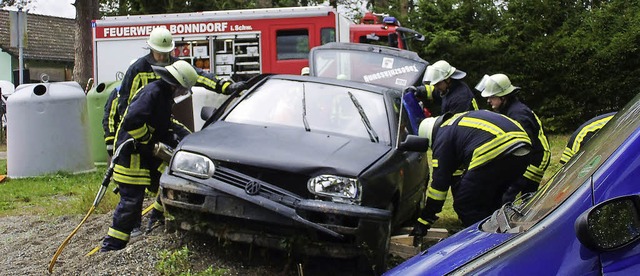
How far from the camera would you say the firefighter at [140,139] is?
16.9 ft

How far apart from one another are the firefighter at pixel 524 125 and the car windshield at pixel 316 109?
4.39 ft

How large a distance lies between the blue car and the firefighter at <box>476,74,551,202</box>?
3.55m

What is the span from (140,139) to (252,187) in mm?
1420

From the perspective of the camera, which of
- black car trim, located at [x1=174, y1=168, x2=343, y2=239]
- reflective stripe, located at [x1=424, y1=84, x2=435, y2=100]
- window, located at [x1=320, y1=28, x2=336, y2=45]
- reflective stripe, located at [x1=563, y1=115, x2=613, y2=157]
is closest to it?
black car trim, located at [x1=174, y1=168, x2=343, y2=239]

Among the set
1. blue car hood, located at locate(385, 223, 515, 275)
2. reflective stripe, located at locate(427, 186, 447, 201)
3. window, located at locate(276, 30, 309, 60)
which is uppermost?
window, located at locate(276, 30, 309, 60)

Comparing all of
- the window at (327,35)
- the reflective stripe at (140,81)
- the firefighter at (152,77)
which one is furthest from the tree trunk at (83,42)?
the reflective stripe at (140,81)

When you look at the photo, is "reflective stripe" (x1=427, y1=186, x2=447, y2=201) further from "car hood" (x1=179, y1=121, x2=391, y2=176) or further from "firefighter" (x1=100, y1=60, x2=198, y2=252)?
"firefighter" (x1=100, y1=60, x2=198, y2=252)

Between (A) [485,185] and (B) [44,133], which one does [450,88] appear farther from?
(B) [44,133]

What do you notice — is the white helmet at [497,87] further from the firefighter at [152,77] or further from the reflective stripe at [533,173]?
the firefighter at [152,77]

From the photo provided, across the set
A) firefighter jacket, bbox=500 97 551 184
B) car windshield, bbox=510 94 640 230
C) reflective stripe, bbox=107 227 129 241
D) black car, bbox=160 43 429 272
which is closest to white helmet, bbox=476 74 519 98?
firefighter jacket, bbox=500 97 551 184

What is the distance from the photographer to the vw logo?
4239mm

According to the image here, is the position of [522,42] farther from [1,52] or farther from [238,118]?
[1,52]

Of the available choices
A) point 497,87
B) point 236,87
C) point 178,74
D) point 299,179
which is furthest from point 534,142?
point 178,74

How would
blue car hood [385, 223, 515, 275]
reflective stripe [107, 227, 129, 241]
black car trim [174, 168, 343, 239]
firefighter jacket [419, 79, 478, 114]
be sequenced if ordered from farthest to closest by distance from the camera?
firefighter jacket [419, 79, 478, 114] → reflective stripe [107, 227, 129, 241] → black car trim [174, 168, 343, 239] → blue car hood [385, 223, 515, 275]
